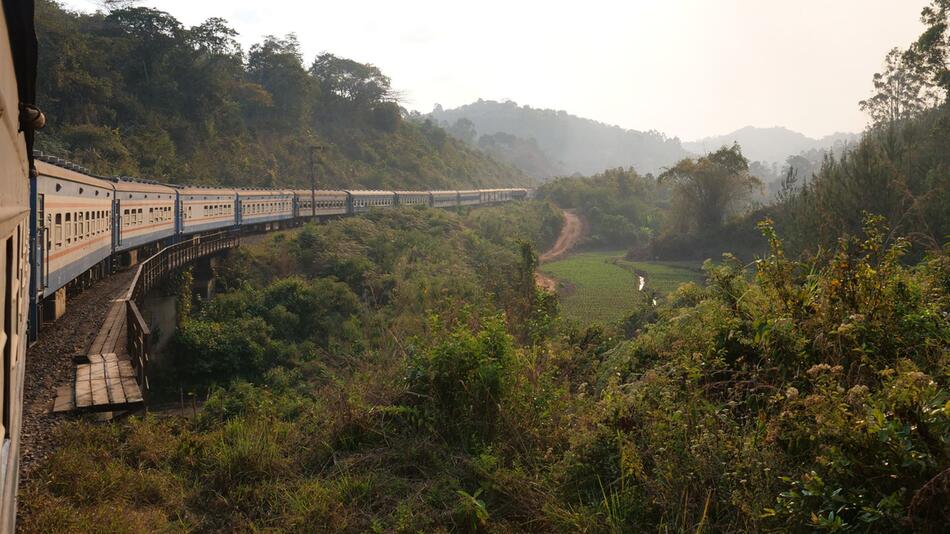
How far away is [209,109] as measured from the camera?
5091 cm

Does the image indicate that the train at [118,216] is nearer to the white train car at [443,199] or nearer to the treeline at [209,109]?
the treeline at [209,109]

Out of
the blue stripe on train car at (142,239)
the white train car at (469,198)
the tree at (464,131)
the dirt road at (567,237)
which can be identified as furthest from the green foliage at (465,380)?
the tree at (464,131)

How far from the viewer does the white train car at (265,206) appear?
3058 centimetres

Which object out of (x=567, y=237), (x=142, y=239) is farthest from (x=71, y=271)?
(x=567, y=237)

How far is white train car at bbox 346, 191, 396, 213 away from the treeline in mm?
11140

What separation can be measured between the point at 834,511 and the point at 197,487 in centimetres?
543

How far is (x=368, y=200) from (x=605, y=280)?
61.6 ft

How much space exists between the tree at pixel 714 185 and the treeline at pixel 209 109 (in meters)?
33.0

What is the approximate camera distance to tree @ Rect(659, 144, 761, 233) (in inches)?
1869

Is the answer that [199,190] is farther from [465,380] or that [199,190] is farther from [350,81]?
[350,81]

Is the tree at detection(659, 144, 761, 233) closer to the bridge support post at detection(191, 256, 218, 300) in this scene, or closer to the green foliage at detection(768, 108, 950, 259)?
the green foliage at detection(768, 108, 950, 259)

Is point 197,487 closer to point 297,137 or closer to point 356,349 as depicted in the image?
Answer: point 356,349

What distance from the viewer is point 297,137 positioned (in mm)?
63625

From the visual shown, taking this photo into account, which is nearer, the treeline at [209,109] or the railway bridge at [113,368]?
the railway bridge at [113,368]
